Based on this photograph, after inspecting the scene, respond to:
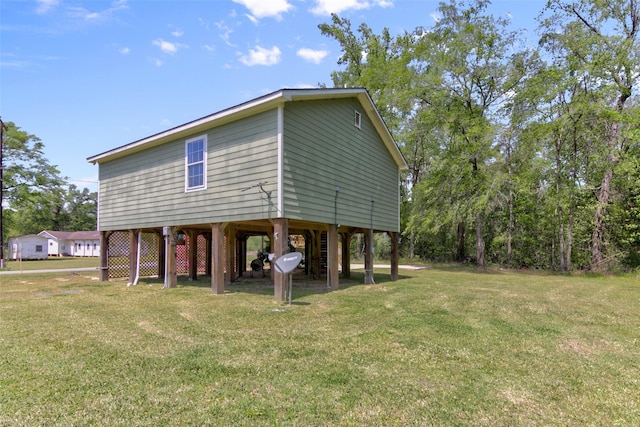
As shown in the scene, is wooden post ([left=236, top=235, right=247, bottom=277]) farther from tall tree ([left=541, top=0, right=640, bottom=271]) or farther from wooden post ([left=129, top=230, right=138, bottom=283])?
tall tree ([left=541, top=0, right=640, bottom=271])

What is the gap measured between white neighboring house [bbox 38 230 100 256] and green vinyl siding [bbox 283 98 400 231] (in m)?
42.7

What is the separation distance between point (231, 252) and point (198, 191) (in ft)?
9.94

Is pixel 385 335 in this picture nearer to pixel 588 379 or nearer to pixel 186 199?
pixel 588 379

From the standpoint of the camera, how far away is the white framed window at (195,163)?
32.9 ft

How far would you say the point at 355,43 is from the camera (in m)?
27.9

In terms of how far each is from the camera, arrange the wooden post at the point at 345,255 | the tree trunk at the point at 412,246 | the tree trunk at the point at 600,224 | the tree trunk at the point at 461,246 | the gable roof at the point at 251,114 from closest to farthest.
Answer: the gable roof at the point at 251,114 → the wooden post at the point at 345,255 → the tree trunk at the point at 600,224 → the tree trunk at the point at 461,246 → the tree trunk at the point at 412,246

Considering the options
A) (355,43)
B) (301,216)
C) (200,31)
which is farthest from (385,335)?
(355,43)

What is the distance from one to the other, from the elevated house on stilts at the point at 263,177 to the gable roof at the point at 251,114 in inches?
1.3

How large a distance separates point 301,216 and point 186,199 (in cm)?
375

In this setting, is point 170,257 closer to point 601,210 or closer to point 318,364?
point 318,364

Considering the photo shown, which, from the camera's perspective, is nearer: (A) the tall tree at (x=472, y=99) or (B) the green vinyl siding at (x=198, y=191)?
(B) the green vinyl siding at (x=198, y=191)

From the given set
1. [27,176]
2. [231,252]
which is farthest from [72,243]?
[231,252]

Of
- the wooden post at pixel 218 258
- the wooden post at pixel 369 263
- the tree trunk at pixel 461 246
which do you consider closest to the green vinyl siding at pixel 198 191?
the wooden post at pixel 218 258

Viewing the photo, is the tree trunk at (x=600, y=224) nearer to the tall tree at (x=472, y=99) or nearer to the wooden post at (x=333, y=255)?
the tall tree at (x=472, y=99)
